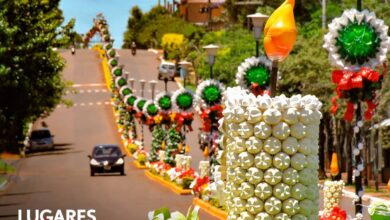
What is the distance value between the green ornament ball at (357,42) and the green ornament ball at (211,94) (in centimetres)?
1863

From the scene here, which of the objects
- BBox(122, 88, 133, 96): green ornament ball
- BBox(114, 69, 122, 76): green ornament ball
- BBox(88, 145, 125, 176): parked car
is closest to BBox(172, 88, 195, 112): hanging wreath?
BBox(88, 145, 125, 176): parked car

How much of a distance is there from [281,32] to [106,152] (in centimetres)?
4132

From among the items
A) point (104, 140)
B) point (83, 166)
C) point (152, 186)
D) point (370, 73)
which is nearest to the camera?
point (370, 73)

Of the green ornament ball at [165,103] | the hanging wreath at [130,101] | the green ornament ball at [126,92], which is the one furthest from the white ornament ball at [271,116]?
the green ornament ball at [126,92]

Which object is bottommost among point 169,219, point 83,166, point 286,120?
point 83,166

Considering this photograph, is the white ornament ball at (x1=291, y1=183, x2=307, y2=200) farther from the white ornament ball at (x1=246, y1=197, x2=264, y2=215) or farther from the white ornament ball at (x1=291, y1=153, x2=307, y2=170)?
the white ornament ball at (x1=246, y1=197, x2=264, y2=215)

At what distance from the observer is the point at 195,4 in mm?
165125

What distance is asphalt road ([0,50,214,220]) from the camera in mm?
35281

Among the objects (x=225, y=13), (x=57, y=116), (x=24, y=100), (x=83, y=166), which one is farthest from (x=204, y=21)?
(x=24, y=100)

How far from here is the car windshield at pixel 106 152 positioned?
5328cm

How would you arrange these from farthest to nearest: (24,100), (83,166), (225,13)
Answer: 1. (225,13)
2. (83,166)
3. (24,100)

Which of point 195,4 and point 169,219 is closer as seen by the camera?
point 169,219

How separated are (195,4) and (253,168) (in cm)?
15337

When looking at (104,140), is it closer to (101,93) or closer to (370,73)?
(101,93)
